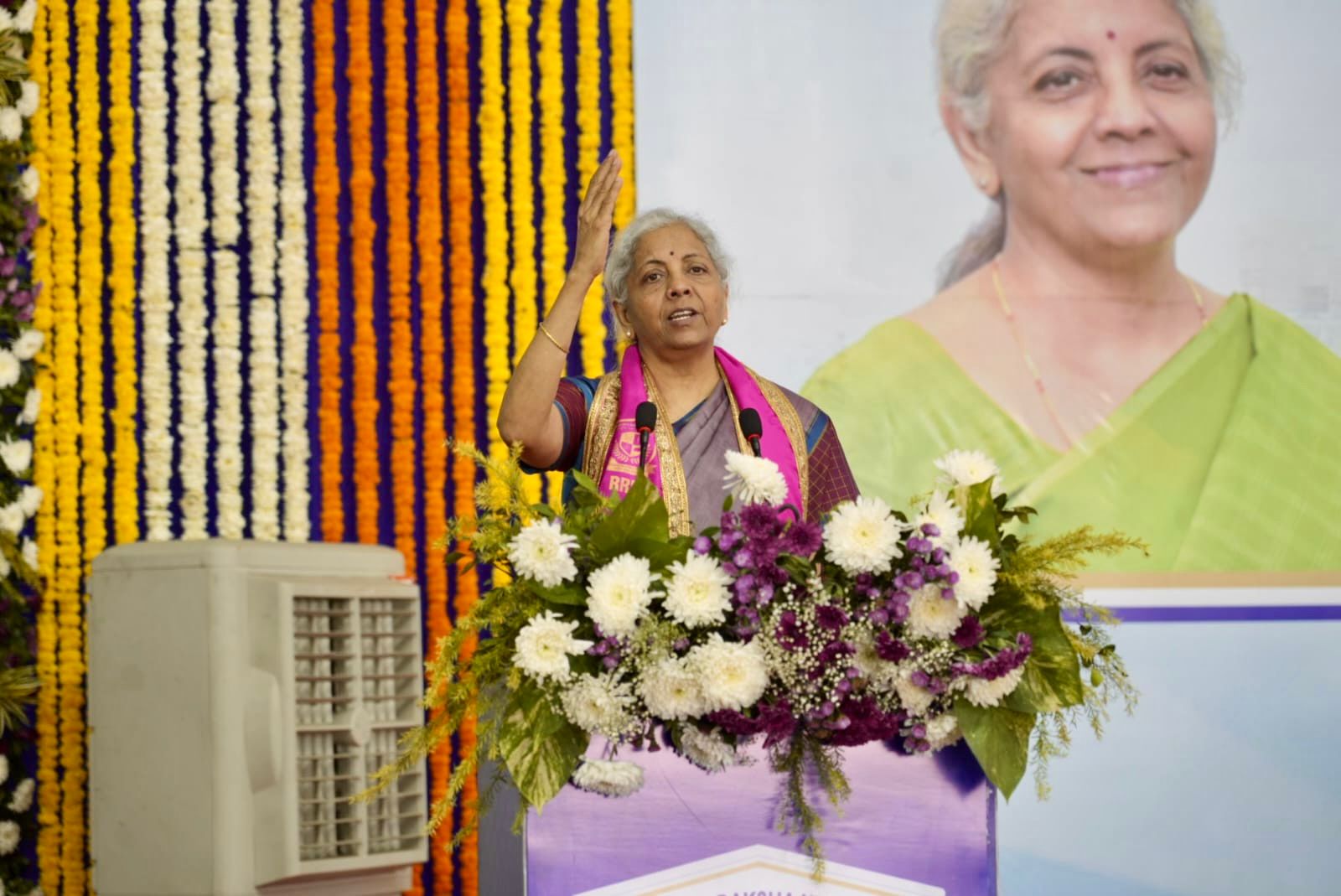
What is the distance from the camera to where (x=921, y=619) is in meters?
2.11

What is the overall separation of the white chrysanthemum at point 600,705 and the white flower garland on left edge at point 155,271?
8.61 feet

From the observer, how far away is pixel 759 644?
2102mm

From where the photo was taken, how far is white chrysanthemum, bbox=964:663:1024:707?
2.10 meters

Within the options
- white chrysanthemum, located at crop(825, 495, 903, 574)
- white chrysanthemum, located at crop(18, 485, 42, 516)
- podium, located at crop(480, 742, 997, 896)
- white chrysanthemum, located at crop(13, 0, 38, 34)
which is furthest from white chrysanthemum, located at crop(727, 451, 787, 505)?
white chrysanthemum, located at crop(13, 0, 38, 34)

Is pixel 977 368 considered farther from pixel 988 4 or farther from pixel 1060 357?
pixel 988 4

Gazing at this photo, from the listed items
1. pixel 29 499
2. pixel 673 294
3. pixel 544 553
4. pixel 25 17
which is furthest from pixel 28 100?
pixel 544 553

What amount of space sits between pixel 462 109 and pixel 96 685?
75.2 inches

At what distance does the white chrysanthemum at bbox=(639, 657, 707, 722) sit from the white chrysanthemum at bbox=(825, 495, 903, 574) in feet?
0.81

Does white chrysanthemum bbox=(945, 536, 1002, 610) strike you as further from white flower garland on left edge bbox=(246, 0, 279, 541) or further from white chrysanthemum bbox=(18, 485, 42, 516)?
white chrysanthemum bbox=(18, 485, 42, 516)

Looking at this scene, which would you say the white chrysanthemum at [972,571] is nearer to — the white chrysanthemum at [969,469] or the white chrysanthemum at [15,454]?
the white chrysanthemum at [969,469]

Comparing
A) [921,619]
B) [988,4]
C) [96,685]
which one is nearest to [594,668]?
[921,619]

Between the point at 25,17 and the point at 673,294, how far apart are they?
2.63 m

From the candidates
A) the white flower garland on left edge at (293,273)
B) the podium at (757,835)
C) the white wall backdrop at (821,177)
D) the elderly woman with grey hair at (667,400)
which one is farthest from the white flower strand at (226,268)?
the podium at (757,835)

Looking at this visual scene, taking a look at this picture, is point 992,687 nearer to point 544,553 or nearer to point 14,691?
point 544,553
